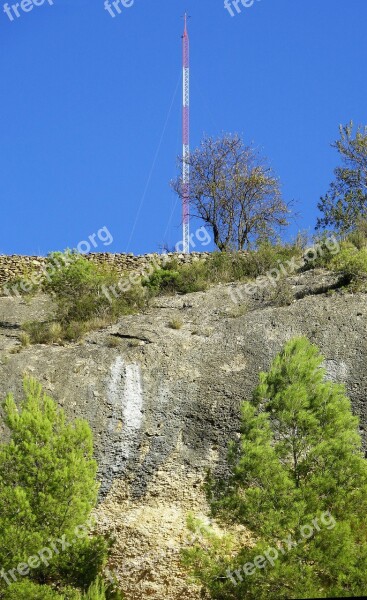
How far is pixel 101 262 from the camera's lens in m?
33.0

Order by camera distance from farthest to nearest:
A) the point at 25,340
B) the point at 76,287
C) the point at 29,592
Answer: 1. the point at 76,287
2. the point at 25,340
3. the point at 29,592

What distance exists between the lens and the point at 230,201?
3575 centimetres

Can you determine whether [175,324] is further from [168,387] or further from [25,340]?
[25,340]

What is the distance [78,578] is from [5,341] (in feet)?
31.7

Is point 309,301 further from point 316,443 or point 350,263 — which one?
point 316,443

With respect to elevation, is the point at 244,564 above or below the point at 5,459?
below

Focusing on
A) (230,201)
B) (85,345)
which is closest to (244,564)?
(85,345)

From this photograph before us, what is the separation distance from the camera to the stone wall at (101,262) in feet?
106

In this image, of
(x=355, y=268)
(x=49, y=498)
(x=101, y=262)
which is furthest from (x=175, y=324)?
(x=101, y=262)

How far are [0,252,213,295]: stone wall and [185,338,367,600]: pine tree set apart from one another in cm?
1325

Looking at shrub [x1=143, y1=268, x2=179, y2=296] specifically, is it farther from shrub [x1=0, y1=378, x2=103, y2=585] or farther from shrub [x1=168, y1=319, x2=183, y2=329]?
shrub [x1=0, y1=378, x2=103, y2=585]

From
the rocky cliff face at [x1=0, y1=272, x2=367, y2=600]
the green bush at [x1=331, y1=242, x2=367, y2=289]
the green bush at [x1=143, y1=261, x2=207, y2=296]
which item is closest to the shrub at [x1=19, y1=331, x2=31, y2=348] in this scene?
the rocky cliff face at [x1=0, y1=272, x2=367, y2=600]

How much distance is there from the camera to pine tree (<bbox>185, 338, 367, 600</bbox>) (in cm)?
1673

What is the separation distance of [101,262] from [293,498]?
665 inches
